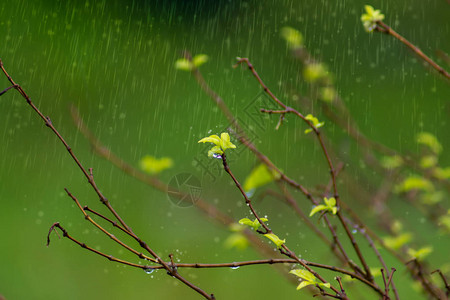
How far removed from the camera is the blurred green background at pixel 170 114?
3.65m

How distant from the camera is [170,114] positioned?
5.34 m

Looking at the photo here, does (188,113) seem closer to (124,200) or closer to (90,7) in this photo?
(124,200)

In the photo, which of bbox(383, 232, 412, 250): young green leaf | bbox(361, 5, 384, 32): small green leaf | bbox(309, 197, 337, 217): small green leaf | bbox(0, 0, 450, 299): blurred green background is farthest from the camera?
bbox(0, 0, 450, 299): blurred green background

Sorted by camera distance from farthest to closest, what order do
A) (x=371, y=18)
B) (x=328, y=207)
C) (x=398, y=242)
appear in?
(x=398, y=242) < (x=371, y=18) < (x=328, y=207)

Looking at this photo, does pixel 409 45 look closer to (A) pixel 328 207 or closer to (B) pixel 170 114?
(A) pixel 328 207

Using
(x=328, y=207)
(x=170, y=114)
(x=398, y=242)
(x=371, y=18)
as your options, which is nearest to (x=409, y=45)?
(x=371, y=18)

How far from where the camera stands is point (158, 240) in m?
3.91

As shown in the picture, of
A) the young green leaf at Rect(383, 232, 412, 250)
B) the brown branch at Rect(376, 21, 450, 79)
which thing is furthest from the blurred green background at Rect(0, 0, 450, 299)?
the brown branch at Rect(376, 21, 450, 79)

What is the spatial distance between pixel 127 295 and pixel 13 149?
2.07 metres

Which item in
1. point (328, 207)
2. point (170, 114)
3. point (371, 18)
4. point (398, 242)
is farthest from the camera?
point (170, 114)

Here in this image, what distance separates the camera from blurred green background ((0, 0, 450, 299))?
3652 millimetres

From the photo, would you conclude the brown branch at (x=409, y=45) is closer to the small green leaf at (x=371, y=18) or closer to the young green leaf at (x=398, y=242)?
the small green leaf at (x=371, y=18)

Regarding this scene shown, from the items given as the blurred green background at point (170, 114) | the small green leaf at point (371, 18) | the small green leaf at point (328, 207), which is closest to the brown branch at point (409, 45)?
the small green leaf at point (371, 18)

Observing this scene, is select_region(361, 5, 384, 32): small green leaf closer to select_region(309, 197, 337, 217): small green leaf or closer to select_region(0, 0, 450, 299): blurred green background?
select_region(309, 197, 337, 217): small green leaf
